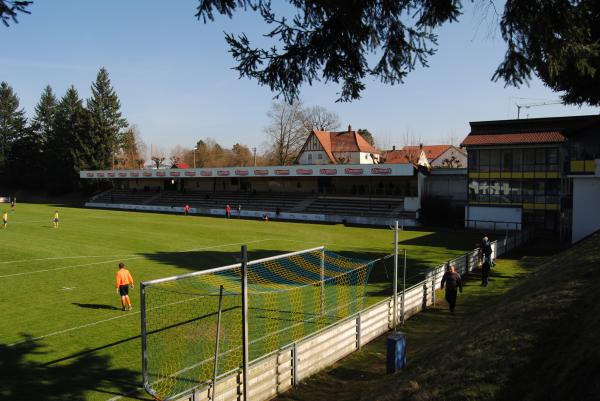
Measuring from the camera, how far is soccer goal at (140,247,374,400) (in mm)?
10797

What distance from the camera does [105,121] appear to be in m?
89.8

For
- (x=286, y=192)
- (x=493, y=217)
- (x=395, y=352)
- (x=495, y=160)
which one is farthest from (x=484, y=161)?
(x=395, y=352)

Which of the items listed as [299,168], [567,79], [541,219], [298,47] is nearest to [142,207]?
[299,168]

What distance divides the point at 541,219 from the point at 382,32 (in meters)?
39.6

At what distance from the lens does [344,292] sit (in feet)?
63.3

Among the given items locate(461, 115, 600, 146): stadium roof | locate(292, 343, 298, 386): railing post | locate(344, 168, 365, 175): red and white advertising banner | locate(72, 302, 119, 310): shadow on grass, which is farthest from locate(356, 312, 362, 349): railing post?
locate(344, 168, 365, 175): red and white advertising banner

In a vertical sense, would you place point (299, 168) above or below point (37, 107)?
below

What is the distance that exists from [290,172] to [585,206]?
1315 inches

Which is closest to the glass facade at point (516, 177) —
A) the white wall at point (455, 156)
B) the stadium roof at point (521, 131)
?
the stadium roof at point (521, 131)

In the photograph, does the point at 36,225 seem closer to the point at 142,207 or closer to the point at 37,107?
the point at 142,207

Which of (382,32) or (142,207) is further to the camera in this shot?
(142,207)

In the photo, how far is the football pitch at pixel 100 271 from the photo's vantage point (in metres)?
11.3

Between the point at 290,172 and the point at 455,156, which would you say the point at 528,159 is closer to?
the point at 290,172

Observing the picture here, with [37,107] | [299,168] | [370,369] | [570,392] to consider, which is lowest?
[370,369]
